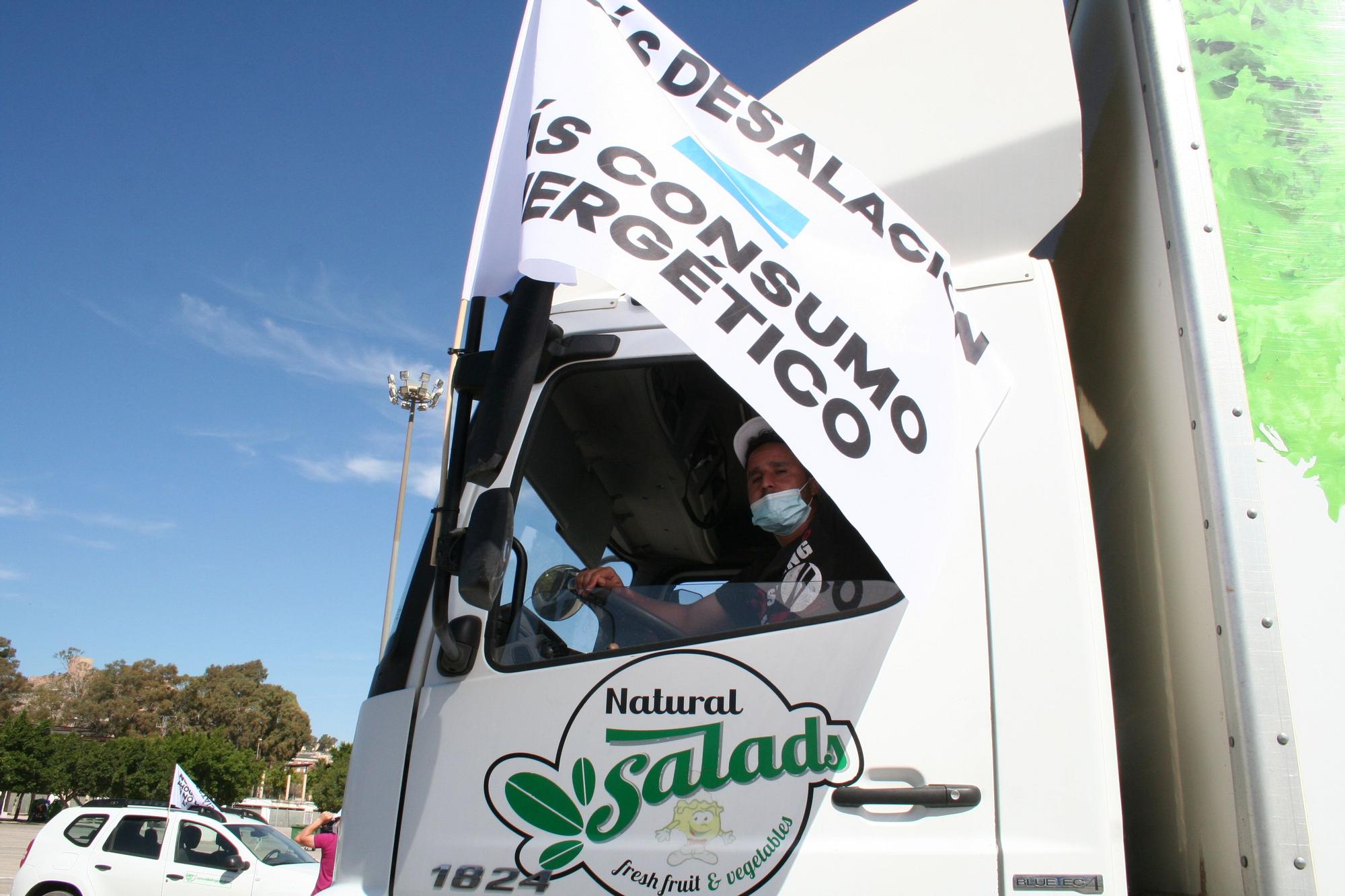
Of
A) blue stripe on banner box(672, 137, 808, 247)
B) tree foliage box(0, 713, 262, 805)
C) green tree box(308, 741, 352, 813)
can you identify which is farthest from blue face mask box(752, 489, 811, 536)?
tree foliage box(0, 713, 262, 805)

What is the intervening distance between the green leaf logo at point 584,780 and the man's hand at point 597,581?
40cm

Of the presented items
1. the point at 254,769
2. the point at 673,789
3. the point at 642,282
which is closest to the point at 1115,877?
the point at 673,789

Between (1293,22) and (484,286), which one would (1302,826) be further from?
(484,286)

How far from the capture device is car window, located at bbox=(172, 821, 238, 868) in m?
10.6

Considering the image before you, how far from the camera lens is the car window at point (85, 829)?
34.1 ft

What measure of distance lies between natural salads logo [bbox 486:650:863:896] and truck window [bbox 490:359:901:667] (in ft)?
0.39

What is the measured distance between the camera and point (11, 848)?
23.1 metres

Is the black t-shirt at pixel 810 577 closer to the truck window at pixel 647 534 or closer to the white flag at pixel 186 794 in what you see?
the truck window at pixel 647 534

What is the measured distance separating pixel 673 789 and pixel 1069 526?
0.93 metres

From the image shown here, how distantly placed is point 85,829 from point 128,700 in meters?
66.7

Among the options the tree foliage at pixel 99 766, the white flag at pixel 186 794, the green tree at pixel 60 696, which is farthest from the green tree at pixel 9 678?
the white flag at pixel 186 794

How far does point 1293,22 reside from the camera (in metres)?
1.97

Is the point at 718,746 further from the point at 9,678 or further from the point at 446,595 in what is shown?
the point at 9,678

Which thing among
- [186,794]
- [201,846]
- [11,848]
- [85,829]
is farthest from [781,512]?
[11,848]
